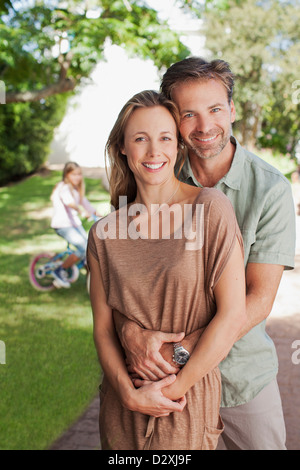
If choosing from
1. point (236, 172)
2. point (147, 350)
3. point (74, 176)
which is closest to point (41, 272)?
point (74, 176)

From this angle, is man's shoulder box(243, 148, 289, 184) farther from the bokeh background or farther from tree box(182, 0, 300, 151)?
tree box(182, 0, 300, 151)

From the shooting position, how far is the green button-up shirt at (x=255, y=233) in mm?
1898

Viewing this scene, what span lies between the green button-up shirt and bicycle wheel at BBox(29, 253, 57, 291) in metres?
5.08

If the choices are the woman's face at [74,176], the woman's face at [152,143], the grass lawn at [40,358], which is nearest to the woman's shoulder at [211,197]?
the woman's face at [152,143]

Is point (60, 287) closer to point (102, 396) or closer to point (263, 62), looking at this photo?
point (102, 396)

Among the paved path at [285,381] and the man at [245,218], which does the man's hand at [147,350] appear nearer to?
the man at [245,218]

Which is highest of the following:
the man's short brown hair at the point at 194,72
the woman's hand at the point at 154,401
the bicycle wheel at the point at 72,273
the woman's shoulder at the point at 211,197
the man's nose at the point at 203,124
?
the man's short brown hair at the point at 194,72

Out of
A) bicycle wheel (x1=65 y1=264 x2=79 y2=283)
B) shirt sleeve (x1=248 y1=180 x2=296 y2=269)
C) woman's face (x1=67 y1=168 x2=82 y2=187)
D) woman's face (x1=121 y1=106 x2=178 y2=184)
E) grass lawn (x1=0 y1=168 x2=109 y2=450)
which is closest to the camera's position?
woman's face (x1=121 y1=106 x2=178 y2=184)

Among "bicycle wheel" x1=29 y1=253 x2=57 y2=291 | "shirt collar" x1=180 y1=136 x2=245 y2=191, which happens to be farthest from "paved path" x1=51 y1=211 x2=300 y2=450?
"bicycle wheel" x1=29 y1=253 x2=57 y2=291

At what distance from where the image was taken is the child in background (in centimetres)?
665

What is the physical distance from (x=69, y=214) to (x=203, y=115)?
4953 mm

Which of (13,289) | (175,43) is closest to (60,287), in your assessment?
(13,289)

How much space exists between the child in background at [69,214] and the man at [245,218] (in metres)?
4.65
